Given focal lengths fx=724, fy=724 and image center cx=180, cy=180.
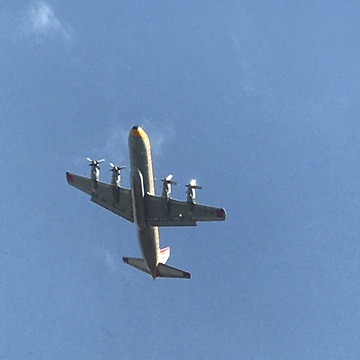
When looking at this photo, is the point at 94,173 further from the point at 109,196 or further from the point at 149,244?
the point at 149,244

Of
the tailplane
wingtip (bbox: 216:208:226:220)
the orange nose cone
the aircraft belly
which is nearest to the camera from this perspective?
the orange nose cone

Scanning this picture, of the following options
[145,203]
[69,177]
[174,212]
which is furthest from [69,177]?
[174,212]

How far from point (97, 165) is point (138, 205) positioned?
30.5 ft

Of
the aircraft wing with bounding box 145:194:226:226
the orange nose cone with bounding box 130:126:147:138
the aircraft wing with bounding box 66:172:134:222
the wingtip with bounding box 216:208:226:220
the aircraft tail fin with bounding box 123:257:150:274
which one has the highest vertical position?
the orange nose cone with bounding box 130:126:147:138

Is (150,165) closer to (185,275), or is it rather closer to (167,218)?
(167,218)

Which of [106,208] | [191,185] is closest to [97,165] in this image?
[106,208]

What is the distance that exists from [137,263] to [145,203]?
539 inches

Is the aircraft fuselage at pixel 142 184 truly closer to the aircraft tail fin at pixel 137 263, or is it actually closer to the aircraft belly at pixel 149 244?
the aircraft belly at pixel 149 244

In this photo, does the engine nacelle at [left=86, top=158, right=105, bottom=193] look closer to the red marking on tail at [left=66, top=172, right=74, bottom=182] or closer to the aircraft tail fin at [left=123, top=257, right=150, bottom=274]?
the red marking on tail at [left=66, top=172, right=74, bottom=182]

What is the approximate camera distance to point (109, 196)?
328 ft

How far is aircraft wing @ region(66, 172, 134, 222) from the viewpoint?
3875 inches

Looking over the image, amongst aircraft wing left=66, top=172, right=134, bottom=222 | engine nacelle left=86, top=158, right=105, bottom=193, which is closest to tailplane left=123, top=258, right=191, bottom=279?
aircraft wing left=66, top=172, right=134, bottom=222

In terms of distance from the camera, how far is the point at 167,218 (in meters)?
95.6

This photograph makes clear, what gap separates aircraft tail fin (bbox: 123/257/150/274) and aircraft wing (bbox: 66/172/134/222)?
810cm
